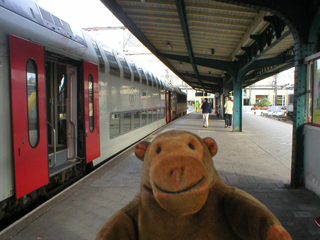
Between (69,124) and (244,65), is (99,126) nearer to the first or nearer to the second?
(69,124)

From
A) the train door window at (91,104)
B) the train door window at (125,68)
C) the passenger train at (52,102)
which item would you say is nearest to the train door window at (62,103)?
the passenger train at (52,102)

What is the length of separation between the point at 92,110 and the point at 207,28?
186 inches

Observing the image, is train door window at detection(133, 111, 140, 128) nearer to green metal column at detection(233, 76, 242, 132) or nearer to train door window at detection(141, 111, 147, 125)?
train door window at detection(141, 111, 147, 125)

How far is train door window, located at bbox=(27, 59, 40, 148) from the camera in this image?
392 centimetres

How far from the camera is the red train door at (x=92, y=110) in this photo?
18.8 feet

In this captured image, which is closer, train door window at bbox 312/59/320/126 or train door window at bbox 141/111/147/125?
train door window at bbox 312/59/320/126

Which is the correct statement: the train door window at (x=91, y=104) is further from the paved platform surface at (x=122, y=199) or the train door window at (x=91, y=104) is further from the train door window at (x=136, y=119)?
the train door window at (x=136, y=119)

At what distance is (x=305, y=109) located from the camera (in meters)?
5.12

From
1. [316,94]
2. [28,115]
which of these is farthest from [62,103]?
[316,94]

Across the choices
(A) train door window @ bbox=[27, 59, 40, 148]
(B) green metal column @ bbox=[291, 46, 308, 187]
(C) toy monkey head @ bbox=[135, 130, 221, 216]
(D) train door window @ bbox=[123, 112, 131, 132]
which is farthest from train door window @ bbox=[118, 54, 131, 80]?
(C) toy monkey head @ bbox=[135, 130, 221, 216]

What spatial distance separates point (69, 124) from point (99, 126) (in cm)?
88

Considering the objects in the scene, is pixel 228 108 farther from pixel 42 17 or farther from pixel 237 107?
pixel 42 17

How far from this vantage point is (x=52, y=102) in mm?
5777

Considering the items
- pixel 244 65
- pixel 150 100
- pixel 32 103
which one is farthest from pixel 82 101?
pixel 244 65
